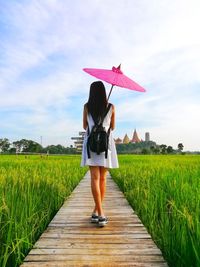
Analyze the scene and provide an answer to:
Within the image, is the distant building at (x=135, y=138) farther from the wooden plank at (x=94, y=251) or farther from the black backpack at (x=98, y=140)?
the wooden plank at (x=94, y=251)

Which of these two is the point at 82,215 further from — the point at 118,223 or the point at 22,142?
the point at 22,142

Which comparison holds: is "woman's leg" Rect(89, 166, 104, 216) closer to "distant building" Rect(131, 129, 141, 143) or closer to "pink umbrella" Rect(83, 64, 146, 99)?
"pink umbrella" Rect(83, 64, 146, 99)

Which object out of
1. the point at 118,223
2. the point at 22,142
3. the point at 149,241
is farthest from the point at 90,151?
the point at 22,142

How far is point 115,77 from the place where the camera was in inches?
154

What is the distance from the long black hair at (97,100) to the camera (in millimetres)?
3666

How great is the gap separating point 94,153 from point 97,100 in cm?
56

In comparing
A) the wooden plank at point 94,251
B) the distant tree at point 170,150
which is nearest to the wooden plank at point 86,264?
the wooden plank at point 94,251

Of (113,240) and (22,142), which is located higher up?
(22,142)

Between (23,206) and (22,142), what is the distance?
313ft

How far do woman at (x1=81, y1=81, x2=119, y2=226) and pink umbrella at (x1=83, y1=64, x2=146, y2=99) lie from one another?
19 centimetres

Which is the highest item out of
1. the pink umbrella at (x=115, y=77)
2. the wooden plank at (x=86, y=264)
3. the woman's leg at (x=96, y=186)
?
the pink umbrella at (x=115, y=77)

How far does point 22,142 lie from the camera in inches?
3802

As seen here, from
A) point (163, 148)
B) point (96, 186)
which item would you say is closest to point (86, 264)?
point (96, 186)

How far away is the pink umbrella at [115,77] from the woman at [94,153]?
189 mm
